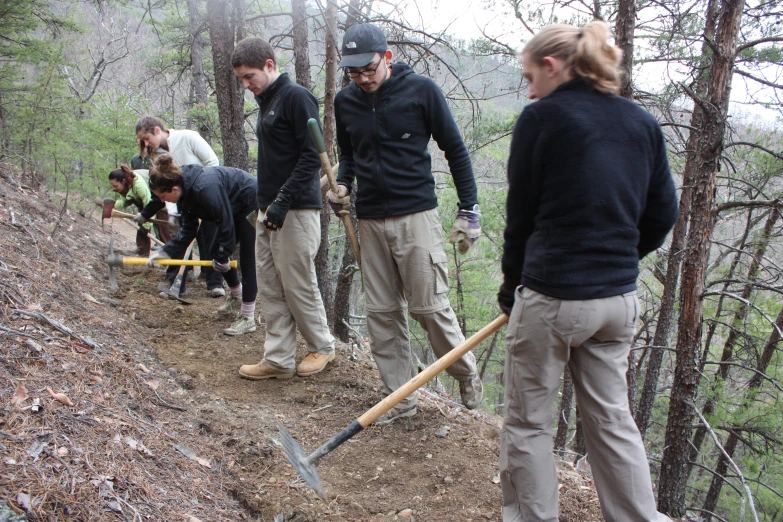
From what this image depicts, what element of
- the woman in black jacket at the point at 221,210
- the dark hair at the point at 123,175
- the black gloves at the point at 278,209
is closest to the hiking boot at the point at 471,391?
the black gloves at the point at 278,209

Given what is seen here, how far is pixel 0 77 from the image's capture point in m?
9.59

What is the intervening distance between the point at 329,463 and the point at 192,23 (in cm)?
1107

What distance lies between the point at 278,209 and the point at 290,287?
707 mm

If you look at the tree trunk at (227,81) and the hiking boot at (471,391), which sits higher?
the tree trunk at (227,81)

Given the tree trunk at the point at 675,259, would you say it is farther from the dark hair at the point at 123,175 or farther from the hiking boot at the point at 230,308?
the dark hair at the point at 123,175

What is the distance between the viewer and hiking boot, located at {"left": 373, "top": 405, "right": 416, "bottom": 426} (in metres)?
3.79

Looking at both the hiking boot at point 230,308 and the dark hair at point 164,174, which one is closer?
the dark hair at point 164,174

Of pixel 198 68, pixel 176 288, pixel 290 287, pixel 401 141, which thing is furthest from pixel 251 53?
pixel 198 68

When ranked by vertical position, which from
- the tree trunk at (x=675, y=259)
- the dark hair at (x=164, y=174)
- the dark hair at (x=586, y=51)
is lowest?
the tree trunk at (x=675, y=259)

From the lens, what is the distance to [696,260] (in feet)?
18.4

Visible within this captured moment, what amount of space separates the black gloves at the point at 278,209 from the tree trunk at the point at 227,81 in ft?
11.4

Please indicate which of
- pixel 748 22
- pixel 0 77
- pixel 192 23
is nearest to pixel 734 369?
pixel 748 22

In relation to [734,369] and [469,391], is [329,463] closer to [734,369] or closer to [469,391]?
[469,391]

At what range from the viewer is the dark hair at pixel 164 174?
4.72 meters
